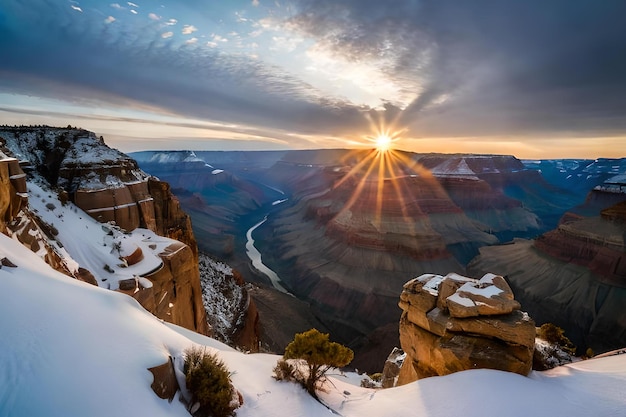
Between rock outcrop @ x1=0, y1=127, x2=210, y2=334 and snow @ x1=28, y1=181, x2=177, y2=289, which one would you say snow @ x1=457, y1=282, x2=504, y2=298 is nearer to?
rock outcrop @ x1=0, y1=127, x2=210, y2=334

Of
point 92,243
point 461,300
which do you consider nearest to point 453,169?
point 461,300

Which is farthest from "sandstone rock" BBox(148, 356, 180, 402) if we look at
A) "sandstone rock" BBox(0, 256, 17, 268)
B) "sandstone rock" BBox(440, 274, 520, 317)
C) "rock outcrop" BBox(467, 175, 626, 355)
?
"rock outcrop" BBox(467, 175, 626, 355)

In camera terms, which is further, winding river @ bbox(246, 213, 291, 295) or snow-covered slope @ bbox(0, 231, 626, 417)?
winding river @ bbox(246, 213, 291, 295)

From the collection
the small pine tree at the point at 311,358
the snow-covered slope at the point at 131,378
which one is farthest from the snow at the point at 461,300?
the small pine tree at the point at 311,358

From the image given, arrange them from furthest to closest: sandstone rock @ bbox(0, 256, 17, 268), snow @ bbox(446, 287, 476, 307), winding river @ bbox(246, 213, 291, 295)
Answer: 1. winding river @ bbox(246, 213, 291, 295)
2. snow @ bbox(446, 287, 476, 307)
3. sandstone rock @ bbox(0, 256, 17, 268)

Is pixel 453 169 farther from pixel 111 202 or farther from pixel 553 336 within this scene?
pixel 111 202

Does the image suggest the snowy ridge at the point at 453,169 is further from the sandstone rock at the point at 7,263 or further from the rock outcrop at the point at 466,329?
the sandstone rock at the point at 7,263

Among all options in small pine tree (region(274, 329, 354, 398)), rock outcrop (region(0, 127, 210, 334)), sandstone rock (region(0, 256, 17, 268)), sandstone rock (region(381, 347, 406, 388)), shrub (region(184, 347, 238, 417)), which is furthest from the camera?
sandstone rock (region(381, 347, 406, 388))

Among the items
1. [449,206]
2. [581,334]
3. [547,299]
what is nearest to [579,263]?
[547,299]
